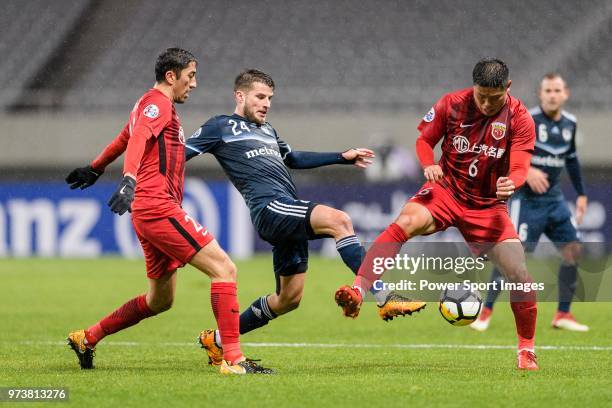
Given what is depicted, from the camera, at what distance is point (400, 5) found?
23.1 metres

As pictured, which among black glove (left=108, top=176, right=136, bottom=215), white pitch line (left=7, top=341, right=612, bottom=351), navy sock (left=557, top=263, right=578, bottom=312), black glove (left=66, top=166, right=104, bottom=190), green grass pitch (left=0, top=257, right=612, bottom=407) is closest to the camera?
green grass pitch (left=0, top=257, right=612, bottom=407)

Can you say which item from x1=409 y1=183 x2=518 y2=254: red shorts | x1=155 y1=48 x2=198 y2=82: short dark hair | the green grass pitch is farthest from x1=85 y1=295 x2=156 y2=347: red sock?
x1=409 y1=183 x2=518 y2=254: red shorts

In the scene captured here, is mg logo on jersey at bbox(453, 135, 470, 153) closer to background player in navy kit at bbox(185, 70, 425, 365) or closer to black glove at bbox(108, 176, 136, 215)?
background player in navy kit at bbox(185, 70, 425, 365)

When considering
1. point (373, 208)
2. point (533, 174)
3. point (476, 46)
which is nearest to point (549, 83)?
point (533, 174)

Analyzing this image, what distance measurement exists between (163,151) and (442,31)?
1651 centimetres

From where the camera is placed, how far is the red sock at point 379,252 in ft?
22.4

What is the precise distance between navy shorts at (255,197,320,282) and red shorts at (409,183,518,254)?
2.71 feet

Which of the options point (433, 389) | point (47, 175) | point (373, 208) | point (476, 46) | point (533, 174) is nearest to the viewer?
point (433, 389)

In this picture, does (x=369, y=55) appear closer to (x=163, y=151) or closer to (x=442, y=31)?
(x=442, y=31)

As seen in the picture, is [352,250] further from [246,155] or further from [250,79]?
[250,79]

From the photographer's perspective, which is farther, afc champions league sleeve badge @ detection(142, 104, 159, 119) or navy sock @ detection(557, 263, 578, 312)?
navy sock @ detection(557, 263, 578, 312)

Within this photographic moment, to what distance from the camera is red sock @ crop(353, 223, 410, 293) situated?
6.84 meters

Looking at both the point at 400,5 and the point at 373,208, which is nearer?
the point at 373,208

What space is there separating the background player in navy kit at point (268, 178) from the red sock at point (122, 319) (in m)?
0.49
